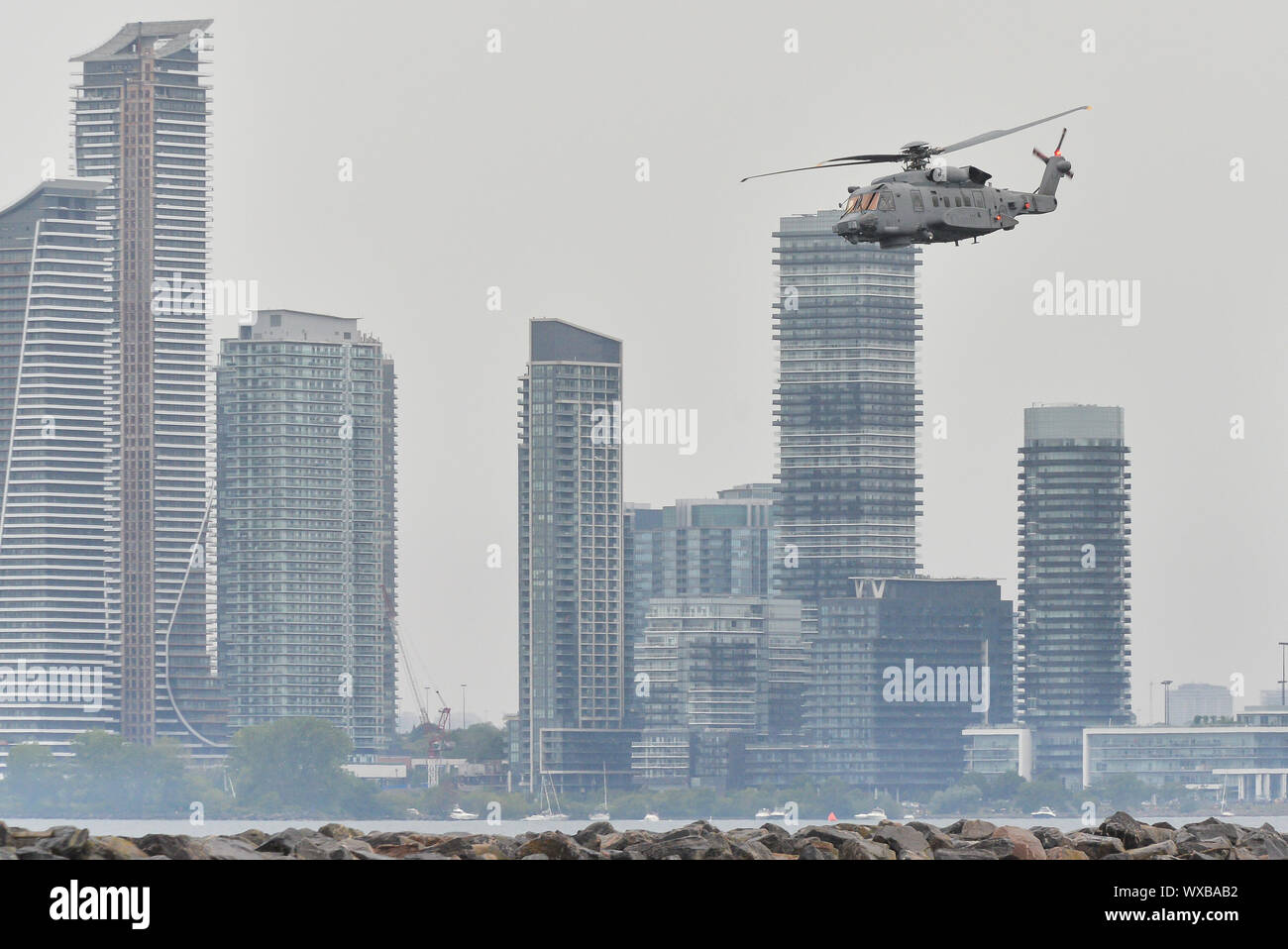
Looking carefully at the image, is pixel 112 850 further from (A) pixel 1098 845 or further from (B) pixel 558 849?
(A) pixel 1098 845

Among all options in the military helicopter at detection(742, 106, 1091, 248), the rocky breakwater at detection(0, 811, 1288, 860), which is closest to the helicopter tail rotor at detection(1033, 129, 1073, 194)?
the military helicopter at detection(742, 106, 1091, 248)

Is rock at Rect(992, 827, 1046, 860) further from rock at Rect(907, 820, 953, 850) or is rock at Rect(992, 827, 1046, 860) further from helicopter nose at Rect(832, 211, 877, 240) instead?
helicopter nose at Rect(832, 211, 877, 240)

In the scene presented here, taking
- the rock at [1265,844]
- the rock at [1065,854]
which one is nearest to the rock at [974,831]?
the rock at [1065,854]

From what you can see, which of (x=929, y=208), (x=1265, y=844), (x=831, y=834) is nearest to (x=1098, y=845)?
(x=1265, y=844)
